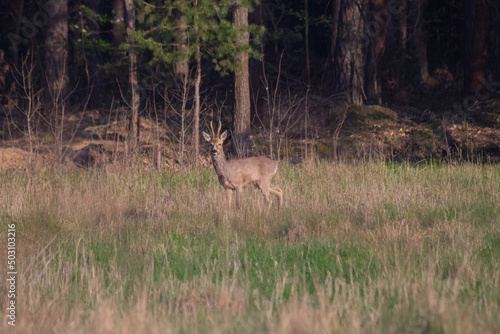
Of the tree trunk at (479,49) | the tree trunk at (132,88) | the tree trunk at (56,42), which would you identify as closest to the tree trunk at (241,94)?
the tree trunk at (132,88)

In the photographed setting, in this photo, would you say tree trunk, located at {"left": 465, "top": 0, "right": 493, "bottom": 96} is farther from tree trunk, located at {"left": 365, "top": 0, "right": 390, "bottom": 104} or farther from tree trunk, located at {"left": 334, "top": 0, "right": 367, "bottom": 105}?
tree trunk, located at {"left": 334, "top": 0, "right": 367, "bottom": 105}

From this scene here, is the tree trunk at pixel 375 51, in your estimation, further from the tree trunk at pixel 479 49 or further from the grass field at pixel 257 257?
the grass field at pixel 257 257

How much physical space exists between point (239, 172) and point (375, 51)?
1360cm

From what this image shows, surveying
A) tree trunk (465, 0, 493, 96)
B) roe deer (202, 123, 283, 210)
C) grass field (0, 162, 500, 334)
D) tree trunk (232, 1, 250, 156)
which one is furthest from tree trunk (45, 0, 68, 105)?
roe deer (202, 123, 283, 210)

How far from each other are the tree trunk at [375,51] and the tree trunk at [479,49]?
9.84 ft

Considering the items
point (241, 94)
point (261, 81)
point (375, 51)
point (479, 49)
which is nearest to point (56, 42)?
point (261, 81)

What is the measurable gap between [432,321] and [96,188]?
23.0 feet

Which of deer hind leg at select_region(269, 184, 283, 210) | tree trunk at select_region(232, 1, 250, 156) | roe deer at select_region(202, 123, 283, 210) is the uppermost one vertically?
tree trunk at select_region(232, 1, 250, 156)

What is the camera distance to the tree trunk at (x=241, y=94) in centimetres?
1392

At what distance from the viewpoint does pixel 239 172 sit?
877 centimetres

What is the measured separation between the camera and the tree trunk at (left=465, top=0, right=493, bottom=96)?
19.1 metres

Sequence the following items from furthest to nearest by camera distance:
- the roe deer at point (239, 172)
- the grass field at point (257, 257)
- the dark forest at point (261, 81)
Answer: the dark forest at point (261, 81) → the roe deer at point (239, 172) → the grass field at point (257, 257)

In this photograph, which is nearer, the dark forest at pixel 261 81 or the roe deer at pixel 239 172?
the roe deer at pixel 239 172

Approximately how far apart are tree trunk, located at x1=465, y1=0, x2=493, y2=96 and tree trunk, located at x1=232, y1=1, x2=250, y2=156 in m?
8.65
